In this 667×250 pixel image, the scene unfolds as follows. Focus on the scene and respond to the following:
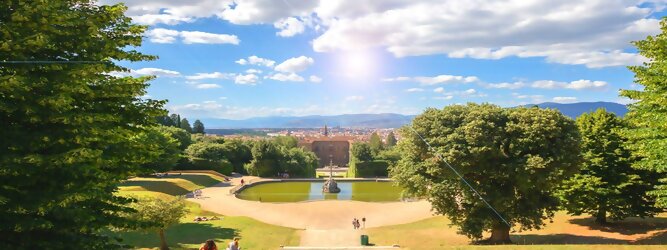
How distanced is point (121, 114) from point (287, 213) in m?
32.5

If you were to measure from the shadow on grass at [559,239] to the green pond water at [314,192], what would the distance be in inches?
995

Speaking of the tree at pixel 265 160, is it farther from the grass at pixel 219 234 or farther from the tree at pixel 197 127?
the tree at pixel 197 127

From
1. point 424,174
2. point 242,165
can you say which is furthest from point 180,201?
point 242,165

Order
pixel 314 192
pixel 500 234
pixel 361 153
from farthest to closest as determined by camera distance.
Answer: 1. pixel 361 153
2. pixel 314 192
3. pixel 500 234

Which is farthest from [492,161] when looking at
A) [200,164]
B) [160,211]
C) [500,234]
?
[200,164]

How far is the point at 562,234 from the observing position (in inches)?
1187

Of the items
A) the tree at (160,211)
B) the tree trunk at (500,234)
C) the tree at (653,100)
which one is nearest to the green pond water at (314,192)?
the tree at (160,211)

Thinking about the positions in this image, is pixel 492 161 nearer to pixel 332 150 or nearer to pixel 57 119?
pixel 57 119

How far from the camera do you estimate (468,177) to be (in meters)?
25.3

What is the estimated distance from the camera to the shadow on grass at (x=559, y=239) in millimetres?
27203

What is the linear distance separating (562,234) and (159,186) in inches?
1724

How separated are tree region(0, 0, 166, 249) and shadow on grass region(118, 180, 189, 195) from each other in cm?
4425

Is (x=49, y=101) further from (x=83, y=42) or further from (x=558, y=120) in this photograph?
(x=558, y=120)

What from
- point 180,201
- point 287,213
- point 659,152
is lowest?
point 287,213
